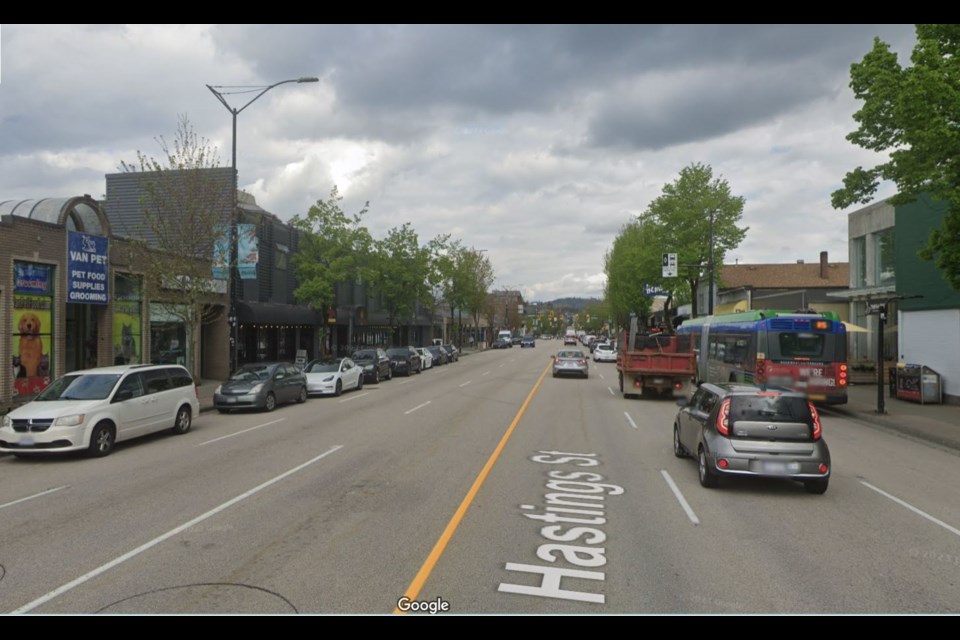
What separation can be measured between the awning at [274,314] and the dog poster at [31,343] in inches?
410

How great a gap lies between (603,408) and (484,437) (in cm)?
690

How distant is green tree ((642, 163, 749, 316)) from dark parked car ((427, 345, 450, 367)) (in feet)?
56.1

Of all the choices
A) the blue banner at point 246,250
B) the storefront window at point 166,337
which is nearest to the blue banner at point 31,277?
the storefront window at point 166,337

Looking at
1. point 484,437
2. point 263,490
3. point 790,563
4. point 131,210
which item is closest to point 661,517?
point 790,563

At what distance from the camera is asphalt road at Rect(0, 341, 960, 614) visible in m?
5.28

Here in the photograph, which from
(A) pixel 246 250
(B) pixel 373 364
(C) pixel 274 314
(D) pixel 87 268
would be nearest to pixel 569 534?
(A) pixel 246 250

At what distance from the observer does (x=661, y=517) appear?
302 inches

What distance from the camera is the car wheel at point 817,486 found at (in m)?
8.75

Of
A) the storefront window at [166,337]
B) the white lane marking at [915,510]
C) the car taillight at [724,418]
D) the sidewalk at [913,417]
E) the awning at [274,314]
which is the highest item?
the awning at [274,314]

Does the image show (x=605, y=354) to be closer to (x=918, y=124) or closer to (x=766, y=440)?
(x=918, y=124)

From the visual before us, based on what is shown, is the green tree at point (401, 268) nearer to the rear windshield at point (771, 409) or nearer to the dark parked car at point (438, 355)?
the dark parked car at point (438, 355)

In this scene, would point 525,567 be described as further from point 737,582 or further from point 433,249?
point 433,249

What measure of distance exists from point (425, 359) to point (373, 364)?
493 inches

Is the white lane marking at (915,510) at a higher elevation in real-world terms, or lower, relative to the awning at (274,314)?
lower
